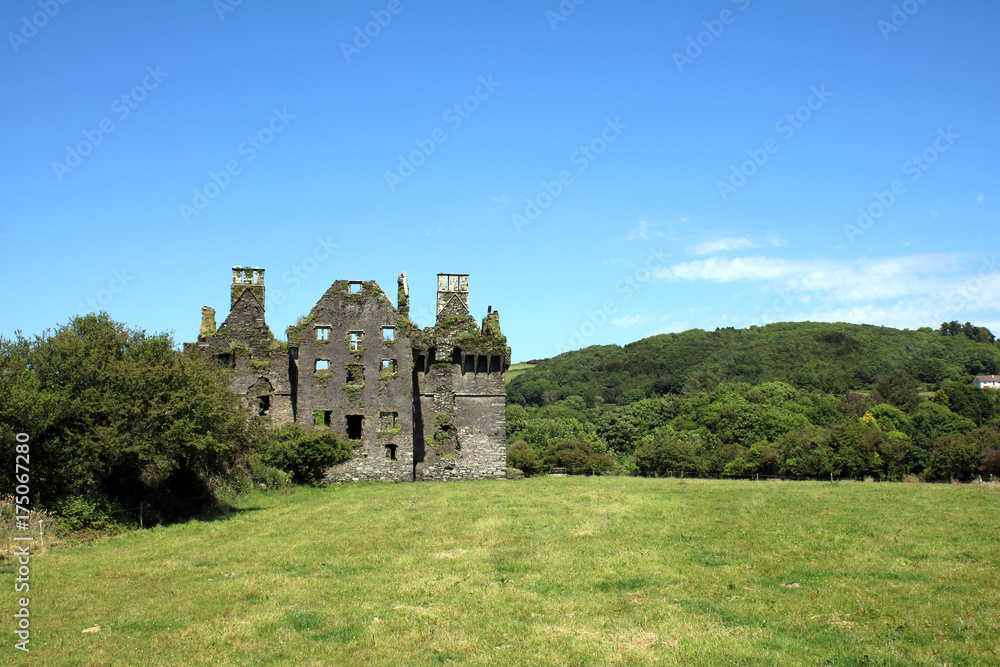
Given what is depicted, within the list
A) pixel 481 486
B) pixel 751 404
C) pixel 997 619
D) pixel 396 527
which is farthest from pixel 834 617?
pixel 751 404

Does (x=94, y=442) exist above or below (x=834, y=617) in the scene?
above

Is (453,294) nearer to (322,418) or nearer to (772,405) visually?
(322,418)

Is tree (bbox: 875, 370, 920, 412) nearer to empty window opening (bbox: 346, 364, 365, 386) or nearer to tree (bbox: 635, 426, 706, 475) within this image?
tree (bbox: 635, 426, 706, 475)

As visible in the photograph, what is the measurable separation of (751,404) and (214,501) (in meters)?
84.7

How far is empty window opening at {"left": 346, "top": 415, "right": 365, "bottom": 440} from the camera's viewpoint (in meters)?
46.3

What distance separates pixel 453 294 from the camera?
169 ft

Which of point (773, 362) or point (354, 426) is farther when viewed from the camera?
point (773, 362)

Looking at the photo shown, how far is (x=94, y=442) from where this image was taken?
87.4 feet

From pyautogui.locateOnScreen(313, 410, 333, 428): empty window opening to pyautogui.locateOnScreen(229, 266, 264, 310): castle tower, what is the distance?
6.86 m

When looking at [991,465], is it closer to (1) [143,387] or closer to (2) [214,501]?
(2) [214,501]

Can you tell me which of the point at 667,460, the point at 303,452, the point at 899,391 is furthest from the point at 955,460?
Result: the point at 899,391

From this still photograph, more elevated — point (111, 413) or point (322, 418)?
point (111, 413)

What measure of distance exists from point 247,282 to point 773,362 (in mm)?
121959

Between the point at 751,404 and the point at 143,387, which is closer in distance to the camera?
the point at 143,387
